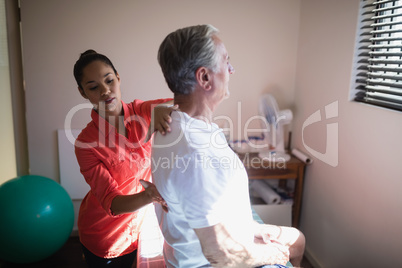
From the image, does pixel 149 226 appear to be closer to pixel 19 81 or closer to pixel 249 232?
pixel 249 232

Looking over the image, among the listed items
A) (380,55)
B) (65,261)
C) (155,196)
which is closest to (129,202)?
(155,196)

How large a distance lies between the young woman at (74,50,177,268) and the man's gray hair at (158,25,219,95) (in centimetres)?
15

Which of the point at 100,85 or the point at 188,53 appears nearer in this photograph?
the point at 188,53

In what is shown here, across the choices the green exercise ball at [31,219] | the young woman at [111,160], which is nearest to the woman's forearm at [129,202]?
the young woman at [111,160]

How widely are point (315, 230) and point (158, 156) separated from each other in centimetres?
179

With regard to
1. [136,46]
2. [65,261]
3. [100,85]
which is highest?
[136,46]

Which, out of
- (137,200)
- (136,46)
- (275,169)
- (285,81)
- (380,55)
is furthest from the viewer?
(285,81)

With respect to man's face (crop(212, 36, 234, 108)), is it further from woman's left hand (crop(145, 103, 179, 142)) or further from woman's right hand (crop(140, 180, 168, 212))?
woman's right hand (crop(140, 180, 168, 212))

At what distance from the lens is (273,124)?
2336mm

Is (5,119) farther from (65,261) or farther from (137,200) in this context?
(137,200)

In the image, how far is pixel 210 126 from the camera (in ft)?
3.54

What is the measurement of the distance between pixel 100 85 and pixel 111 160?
33 centimetres

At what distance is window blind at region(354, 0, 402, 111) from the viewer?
161cm

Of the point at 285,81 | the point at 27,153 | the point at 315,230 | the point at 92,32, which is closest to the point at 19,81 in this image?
the point at 27,153
